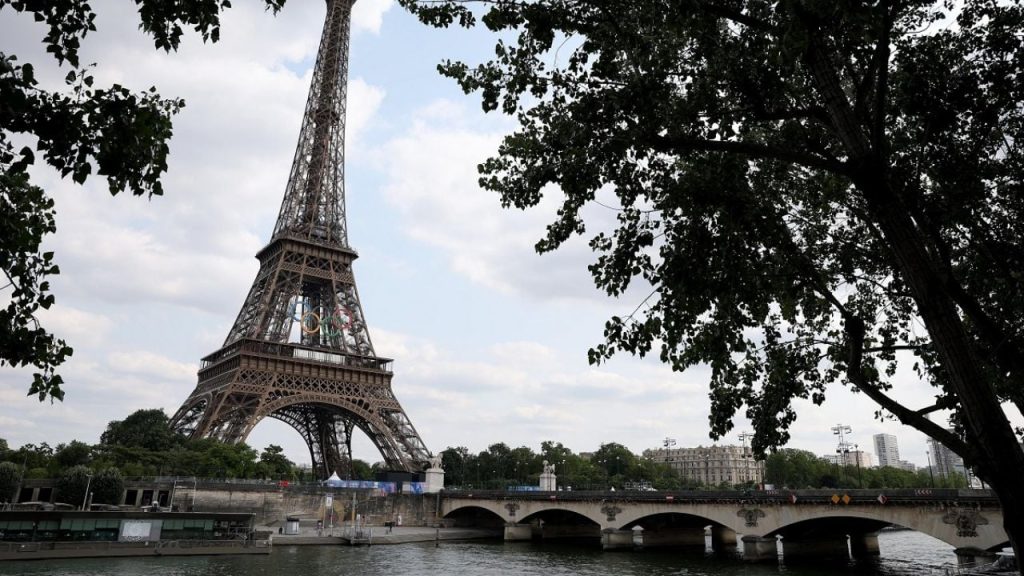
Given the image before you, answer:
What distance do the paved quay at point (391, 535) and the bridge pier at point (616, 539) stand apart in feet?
43.8

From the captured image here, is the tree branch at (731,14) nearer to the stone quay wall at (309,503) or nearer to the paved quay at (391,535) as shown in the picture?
the paved quay at (391,535)

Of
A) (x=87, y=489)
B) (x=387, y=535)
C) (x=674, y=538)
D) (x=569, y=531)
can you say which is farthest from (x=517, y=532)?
(x=87, y=489)

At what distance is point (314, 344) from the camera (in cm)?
7250

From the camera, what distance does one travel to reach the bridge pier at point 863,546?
157 ft

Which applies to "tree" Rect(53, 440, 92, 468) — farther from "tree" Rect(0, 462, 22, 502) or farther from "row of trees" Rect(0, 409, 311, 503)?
"tree" Rect(0, 462, 22, 502)

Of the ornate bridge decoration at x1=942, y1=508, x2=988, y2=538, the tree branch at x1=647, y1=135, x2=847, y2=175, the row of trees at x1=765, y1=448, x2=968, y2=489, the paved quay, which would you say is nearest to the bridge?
the ornate bridge decoration at x1=942, y1=508, x2=988, y2=538

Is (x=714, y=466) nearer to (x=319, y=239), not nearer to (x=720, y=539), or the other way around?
(x=720, y=539)

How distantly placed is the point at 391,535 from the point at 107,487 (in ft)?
72.7

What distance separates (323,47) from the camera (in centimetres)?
8394

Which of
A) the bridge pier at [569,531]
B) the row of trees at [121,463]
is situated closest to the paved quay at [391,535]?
the bridge pier at [569,531]

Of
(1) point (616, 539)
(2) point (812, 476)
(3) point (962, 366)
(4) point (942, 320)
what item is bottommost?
(1) point (616, 539)

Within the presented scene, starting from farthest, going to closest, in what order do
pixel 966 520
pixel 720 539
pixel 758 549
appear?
pixel 720 539 < pixel 758 549 < pixel 966 520

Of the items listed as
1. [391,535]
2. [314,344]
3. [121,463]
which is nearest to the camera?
[391,535]

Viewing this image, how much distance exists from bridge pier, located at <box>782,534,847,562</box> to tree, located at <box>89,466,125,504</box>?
49.2 m
